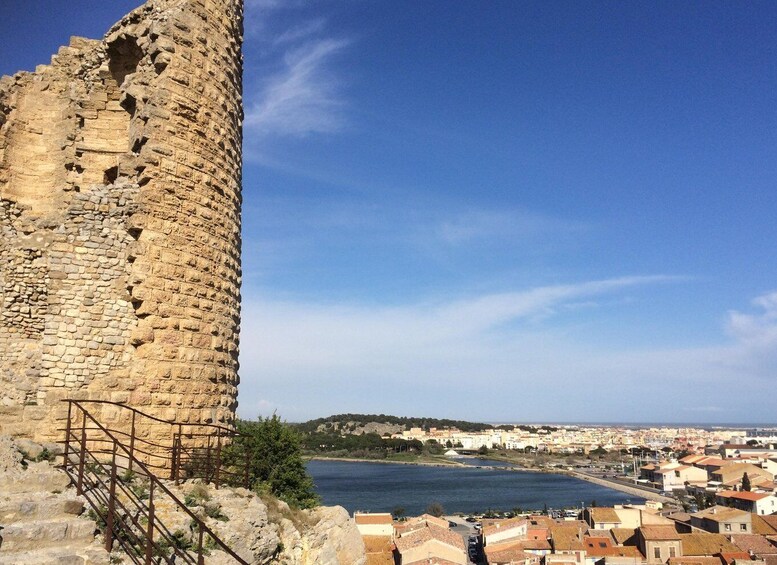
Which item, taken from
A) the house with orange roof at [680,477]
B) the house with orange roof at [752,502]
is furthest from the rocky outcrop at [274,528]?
the house with orange roof at [680,477]

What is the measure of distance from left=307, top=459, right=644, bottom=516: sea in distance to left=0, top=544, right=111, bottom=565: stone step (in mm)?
65638

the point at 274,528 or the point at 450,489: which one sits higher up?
the point at 274,528

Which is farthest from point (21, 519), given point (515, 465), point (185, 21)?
point (515, 465)

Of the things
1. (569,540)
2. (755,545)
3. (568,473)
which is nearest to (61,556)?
(569,540)

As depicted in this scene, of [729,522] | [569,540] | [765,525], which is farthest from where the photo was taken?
[765,525]

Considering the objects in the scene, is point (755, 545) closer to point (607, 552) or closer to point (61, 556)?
point (607, 552)

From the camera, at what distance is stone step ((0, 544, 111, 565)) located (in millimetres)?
4949

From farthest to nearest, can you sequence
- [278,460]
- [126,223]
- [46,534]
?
[278,460]
[126,223]
[46,534]

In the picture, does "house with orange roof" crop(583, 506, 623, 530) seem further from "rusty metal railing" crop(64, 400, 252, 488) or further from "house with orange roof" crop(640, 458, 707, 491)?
"house with orange roof" crop(640, 458, 707, 491)

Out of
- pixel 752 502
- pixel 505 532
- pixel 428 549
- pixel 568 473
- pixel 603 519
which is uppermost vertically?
pixel 428 549

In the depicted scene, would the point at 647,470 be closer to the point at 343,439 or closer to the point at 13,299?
the point at 343,439

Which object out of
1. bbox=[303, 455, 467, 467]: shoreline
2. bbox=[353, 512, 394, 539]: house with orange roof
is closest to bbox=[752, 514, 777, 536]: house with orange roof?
bbox=[353, 512, 394, 539]: house with orange roof

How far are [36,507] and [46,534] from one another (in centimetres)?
41

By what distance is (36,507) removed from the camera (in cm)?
565
